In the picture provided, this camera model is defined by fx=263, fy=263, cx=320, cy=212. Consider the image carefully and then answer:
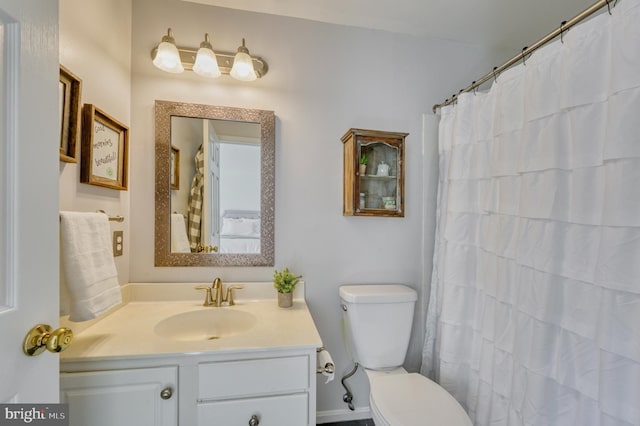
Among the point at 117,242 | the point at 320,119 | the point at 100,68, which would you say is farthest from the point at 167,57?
the point at 117,242

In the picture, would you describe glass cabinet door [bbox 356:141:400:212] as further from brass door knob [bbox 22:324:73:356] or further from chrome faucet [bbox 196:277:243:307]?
brass door knob [bbox 22:324:73:356]

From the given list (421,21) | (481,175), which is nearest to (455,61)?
(421,21)

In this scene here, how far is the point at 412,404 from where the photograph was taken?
1109mm

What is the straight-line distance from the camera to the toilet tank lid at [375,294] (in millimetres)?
1409

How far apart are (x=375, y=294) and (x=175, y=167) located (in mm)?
1292

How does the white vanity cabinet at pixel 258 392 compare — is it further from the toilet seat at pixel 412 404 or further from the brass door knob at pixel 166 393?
the toilet seat at pixel 412 404

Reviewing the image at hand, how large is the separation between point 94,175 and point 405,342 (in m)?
1.72

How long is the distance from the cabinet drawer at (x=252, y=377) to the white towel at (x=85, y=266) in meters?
0.46

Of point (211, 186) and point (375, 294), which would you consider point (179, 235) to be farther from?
point (375, 294)

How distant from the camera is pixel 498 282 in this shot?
1147mm

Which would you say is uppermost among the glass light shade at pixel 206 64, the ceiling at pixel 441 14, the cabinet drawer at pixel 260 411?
the ceiling at pixel 441 14

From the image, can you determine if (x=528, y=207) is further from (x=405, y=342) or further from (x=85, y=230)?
(x=85, y=230)

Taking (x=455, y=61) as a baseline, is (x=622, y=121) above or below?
below

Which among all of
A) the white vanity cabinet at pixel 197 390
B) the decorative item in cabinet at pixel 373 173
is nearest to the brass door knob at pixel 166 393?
the white vanity cabinet at pixel 197 390
